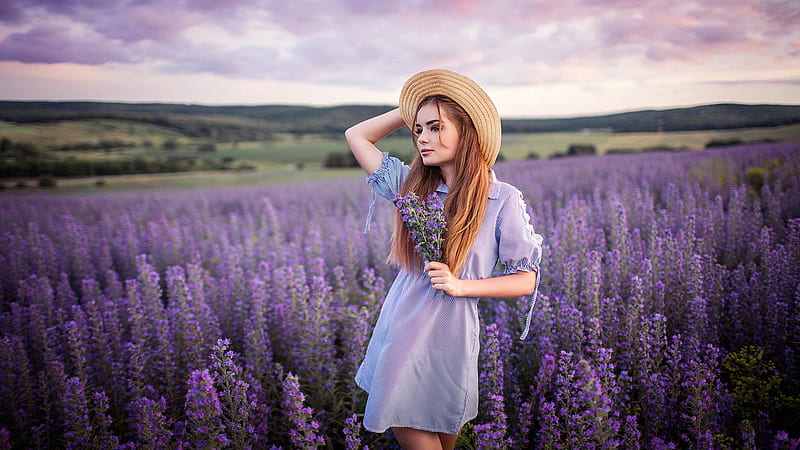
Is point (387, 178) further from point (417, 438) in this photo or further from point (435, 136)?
point (417, 438)

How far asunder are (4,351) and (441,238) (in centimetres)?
236

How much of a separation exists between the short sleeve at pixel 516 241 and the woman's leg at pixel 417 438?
0.65 metres

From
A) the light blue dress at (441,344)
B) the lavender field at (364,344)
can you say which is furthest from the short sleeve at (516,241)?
the lavender field at (364,344)

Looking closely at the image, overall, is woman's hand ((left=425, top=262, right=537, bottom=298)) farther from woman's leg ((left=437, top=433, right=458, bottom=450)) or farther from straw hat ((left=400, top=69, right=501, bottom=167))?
woman's leg ((left=437, top=433, right=458, bottom=450))

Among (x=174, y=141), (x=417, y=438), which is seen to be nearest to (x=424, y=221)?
(x=417, y=438)

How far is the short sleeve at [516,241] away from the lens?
1630mm

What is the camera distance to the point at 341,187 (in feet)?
32.1

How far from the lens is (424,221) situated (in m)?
1.48

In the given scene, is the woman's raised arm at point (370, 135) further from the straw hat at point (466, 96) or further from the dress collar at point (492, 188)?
the dress collar at point (492, 188)

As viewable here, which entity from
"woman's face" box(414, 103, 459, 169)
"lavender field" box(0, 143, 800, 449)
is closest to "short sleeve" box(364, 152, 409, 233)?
"woman's face" box(414, 103, 459, 169)

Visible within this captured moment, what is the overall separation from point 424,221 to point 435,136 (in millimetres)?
378

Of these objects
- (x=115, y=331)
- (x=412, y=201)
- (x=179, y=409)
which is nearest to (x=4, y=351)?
(x=115, y=331)

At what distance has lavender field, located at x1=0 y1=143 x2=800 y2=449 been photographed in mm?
1871

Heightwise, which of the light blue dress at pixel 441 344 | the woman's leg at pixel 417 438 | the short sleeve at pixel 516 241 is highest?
the short sleeve at pixel 516 241
